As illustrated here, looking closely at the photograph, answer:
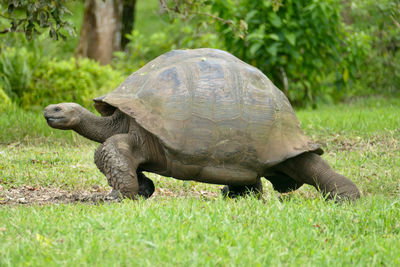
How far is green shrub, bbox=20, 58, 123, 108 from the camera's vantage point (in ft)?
32.0

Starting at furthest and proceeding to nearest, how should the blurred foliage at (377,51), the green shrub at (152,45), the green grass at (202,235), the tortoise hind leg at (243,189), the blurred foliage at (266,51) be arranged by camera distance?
1. the green shrub at (152,45)
2. the blurred foliage at (377,51)
3. the blurred foliage at (266,51)
4. the tortoise hind leg at (243,189)
5. the green grass at (202,235)

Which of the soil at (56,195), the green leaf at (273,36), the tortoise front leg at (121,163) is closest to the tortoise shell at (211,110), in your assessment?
the tortoise front leg at (121,163)

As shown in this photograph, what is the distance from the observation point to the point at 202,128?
4.32 meters

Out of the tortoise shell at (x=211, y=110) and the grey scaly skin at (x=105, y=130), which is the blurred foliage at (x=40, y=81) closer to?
the grey scaly skin at (x=105, y=130)

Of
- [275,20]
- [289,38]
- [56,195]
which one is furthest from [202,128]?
[275,20]

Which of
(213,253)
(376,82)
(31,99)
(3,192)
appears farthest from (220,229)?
(376,82)

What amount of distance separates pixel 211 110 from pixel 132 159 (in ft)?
2.44

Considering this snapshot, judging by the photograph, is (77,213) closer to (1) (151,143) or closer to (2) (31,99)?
(1) (151,143)

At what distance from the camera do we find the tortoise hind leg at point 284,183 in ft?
16.3

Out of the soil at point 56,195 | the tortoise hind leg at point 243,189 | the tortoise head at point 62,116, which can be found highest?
the tortoise head at point 62,116

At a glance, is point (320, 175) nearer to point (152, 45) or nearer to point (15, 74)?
point (15, 74)

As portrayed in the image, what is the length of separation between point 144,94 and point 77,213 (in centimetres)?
109

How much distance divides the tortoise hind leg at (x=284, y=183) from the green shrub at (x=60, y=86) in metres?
5.12

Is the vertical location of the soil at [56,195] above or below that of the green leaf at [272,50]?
below
